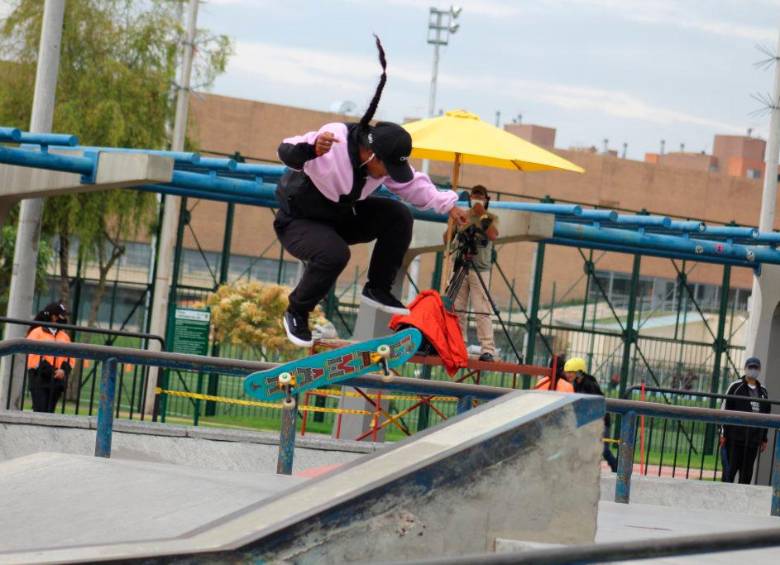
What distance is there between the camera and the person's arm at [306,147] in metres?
7.04

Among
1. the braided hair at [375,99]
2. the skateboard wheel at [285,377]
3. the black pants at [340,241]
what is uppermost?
the braided hair at [375,99]

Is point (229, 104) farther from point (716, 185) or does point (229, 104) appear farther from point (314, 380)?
point (314, 380)

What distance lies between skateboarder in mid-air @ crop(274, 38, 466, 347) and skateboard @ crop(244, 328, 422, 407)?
0.24 m

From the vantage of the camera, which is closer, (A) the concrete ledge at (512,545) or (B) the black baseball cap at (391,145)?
(A) the concrete ledge at (512,545)

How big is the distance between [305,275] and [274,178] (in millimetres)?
8885

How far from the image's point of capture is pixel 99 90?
25859 mm

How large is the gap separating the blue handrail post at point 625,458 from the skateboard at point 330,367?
1.78m

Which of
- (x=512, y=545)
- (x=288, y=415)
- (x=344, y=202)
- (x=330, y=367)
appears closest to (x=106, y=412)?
(x=288, y=415)

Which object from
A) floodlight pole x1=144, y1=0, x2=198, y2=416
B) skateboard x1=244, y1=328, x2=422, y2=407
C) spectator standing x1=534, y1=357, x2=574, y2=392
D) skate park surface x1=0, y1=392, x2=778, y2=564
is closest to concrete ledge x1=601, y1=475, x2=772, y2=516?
spectator standing x1=534, y1=357, x2=574, y2=392

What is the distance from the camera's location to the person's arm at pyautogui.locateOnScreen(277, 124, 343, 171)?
277 inches

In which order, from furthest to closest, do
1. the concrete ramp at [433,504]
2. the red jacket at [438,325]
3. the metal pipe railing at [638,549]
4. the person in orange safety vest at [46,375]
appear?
the person in orange safety vest at [46,375], the red jacket at [438,325], the concrete ramp at [433,504], the metal pipe railing at [638,549]

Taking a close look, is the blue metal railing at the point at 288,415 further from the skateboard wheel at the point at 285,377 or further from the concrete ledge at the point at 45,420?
the concrete ledge at the point at 45,420

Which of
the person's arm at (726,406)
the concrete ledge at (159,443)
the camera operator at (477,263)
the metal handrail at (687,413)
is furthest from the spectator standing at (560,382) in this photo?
the metal handrail at (687,413)

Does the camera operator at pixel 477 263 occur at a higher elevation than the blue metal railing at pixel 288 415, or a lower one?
higher
